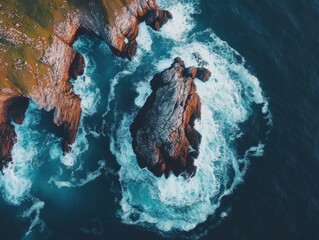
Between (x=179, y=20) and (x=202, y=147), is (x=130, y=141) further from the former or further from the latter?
(x=179, y=20)

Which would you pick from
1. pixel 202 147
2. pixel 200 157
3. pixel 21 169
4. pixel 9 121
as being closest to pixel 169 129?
pixel 202 147

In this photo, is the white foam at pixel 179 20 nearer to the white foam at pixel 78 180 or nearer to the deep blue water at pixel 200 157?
the deep blue water at pixel 200 157

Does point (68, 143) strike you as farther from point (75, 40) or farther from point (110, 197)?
point (75, 40)

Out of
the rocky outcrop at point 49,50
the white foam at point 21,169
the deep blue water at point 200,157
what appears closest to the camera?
the deep blue water at point 200,157

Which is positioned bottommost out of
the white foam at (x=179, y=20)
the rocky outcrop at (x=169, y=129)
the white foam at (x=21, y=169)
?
the white foam at (x=21, y=169)

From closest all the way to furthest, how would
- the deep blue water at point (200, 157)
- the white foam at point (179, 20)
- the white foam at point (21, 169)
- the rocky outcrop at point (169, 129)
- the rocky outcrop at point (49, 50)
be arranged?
the deep blue water at point (200, 157) < the white foam at point (21, 169) < the rocky outcrop at point (49, 50) < the rocky outcrop at point (169, 129) < the white foam at point (179, 20)

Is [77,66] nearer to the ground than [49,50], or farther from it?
farther from it

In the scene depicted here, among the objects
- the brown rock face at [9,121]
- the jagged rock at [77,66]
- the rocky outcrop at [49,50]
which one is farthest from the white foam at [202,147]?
the brown rock face at [9,121]
